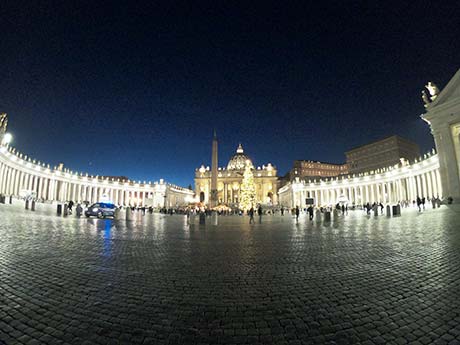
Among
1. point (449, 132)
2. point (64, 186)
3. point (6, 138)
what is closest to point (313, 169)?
point (449, 132)

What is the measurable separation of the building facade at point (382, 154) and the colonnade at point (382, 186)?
19829mm

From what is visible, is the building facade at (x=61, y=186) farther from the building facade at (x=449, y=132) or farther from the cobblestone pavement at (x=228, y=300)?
the building facade at (x=449, y=132)

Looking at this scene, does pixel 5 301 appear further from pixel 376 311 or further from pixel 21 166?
pixel 21 166

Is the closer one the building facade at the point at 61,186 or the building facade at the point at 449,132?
the building facade at the point at 449,132

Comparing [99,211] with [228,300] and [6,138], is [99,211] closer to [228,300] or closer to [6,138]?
[228,300]

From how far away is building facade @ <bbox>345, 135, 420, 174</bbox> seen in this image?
308 ft

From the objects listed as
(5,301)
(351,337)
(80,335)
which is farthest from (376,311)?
(5,301)

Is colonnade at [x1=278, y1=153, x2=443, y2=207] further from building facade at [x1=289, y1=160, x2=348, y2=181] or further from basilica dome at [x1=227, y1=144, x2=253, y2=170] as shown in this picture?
basilica dome at [x1=227, y1=144, x2=253, y2=170]

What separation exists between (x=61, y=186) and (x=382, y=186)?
3661 inches

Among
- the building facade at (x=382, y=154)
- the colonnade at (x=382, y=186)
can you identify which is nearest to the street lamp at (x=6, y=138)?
the colonnade at (x=382, y=186)

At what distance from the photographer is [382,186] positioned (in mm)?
71688

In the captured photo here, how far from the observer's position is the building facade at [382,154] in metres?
93.8

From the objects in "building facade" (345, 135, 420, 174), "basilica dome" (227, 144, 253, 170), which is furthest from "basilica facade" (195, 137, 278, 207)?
"building facade" (345, 135, 420, 174)

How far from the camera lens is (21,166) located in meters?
63.4
